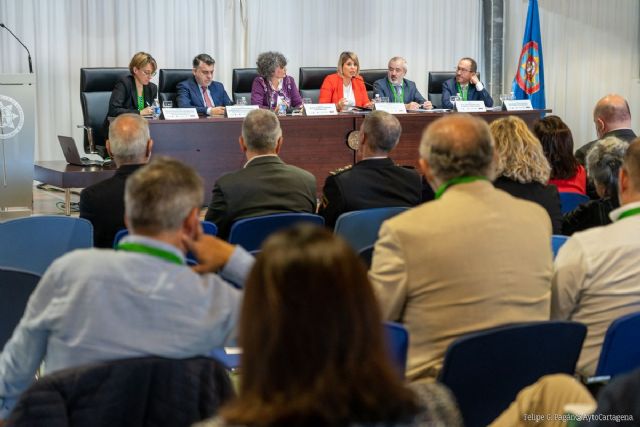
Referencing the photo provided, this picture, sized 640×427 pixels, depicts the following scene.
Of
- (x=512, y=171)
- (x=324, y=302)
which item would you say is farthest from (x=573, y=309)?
(x=324, y=302)

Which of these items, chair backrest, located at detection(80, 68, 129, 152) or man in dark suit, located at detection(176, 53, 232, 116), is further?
chair backrest, located at detection(80, 68, 129, 152)

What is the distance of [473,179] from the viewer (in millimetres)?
2289

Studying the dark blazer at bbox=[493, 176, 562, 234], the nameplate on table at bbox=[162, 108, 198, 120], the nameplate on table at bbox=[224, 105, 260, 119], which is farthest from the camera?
the nameplate on table at bbox=[224, 105, 260, 119]

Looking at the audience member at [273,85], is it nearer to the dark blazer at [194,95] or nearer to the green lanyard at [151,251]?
the dark blazer at [194,95]

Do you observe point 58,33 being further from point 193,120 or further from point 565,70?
point 565,70

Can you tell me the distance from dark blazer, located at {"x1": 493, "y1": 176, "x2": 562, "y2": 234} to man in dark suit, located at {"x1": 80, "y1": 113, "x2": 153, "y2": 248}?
4.49 feet

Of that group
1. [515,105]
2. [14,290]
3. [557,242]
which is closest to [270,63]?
[515,105]

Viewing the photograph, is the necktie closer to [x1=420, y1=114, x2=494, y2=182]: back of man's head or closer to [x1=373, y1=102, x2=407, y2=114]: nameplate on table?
[x1=373, y1=102, x2=407, y2=114]: nameplate on table

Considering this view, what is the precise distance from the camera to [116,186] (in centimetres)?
347

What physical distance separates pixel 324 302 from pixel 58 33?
27.0ft

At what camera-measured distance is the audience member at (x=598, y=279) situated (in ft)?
7.61

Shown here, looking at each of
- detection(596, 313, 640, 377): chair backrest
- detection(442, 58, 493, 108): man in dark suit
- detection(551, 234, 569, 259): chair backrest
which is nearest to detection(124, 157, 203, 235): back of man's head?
detection(596, 313, 640, 377): chair backrest

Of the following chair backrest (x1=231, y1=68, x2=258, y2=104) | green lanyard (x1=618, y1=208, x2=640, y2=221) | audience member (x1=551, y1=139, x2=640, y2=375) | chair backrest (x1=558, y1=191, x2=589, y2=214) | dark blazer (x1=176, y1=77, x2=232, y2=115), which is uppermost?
chair backrest (x1=231, y1=68, x2=258, y2=104)

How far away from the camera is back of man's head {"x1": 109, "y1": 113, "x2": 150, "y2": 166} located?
11.5 feet
